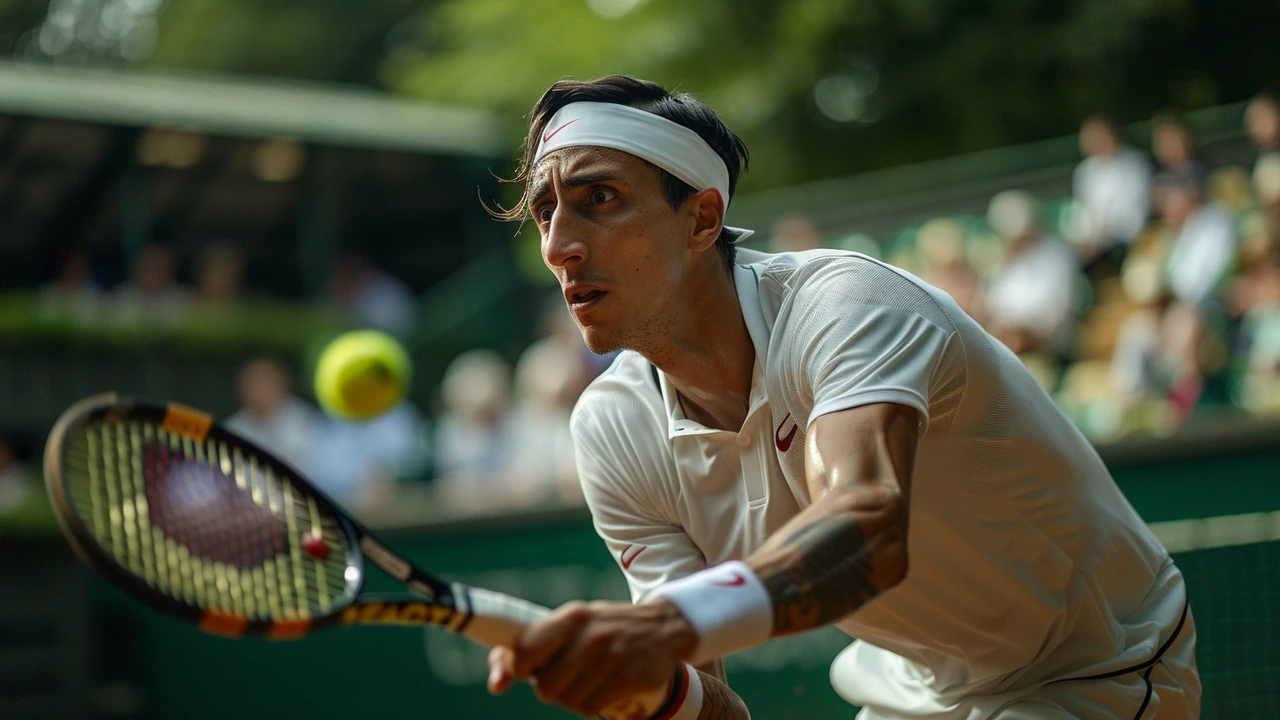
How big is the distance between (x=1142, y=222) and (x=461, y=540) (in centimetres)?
410

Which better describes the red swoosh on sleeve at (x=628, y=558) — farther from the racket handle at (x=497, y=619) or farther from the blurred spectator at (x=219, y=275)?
the blurred spectator at (x=219, y=275)

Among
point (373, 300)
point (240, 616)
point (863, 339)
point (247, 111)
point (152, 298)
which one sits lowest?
point (240, 616)

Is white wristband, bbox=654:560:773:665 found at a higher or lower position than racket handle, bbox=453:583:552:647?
lower

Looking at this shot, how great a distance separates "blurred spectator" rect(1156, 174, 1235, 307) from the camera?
6.44 meters

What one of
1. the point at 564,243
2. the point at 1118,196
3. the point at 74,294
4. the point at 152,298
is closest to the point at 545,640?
the point at 564,243

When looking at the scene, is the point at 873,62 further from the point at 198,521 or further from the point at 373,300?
the point at 198,521

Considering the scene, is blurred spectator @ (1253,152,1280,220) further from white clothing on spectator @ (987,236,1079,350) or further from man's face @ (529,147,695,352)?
man's face @ (529,147,695,352)

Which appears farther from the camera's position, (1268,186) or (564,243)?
(1268,186)

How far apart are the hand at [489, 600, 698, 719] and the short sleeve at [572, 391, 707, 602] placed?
3.12ft

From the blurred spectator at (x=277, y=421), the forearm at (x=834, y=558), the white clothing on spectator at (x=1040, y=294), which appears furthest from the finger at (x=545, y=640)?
the blurred spectator at (x=277, y=421)

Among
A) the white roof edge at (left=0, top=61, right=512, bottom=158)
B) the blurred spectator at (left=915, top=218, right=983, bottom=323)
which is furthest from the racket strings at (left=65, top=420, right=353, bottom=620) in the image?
the white roof edge at (left=0, top=61, right=512, bottom=158)

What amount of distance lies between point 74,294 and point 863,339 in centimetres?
1064

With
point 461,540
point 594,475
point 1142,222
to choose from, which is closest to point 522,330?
point 461,540

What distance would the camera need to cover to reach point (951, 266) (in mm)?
7277
